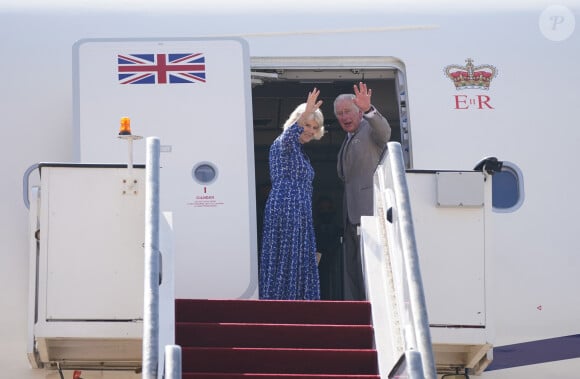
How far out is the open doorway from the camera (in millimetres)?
10359

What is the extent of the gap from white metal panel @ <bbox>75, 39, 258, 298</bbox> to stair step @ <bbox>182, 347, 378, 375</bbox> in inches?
62.8

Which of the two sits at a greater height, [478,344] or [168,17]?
[168,17]

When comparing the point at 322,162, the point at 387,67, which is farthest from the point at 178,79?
the point at 322,162

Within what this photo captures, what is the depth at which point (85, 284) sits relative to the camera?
27.3 feet

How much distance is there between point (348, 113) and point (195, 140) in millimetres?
1201

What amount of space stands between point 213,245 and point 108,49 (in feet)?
5.77

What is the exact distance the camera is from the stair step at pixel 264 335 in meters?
8.19

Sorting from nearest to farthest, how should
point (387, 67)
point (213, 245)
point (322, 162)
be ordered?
point (213, 245), point (387, 67), point (322, 162)

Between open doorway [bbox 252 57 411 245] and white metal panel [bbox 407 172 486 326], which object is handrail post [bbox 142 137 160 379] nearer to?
white metal panel [bbox 407 172 486 326]

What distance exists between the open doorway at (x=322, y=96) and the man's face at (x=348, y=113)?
23.7 inches

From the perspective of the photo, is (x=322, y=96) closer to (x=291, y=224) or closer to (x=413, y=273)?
(x=291, y=224)

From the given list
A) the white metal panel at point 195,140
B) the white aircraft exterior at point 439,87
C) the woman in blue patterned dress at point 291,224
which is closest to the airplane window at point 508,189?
the white aircraft exterior at point 439,87

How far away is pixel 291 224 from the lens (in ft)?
29.9

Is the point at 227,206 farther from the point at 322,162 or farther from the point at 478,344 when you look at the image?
the point at 322,162
